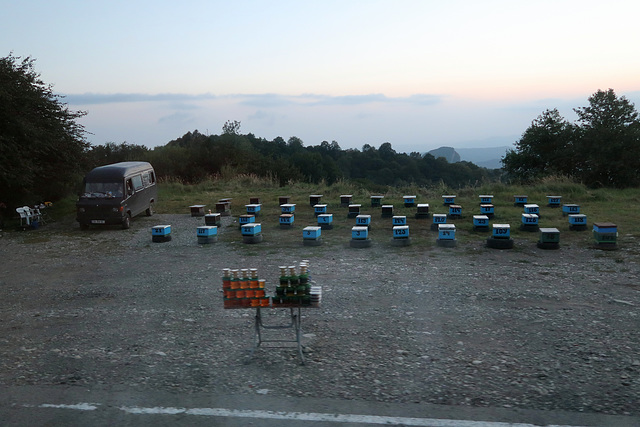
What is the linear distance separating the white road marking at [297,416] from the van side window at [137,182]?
48.6 feet

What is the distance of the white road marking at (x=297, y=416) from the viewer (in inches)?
191

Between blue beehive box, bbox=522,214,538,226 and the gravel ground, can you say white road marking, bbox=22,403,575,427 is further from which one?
blue beehive box, bbox=522,214,538,226

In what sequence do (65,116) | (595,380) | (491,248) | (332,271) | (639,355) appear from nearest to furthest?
(595,380) < (639,355) < (332,271) < (491,248) < (65,116)

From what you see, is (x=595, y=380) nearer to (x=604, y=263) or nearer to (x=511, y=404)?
(x=511, y=404)

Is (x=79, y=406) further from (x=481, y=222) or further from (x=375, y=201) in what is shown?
(x=375, y=201)

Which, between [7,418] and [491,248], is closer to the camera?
[7,418]

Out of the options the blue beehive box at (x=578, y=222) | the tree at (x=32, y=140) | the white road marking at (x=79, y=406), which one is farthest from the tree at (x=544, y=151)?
the white road marking at (x=79, y=406)

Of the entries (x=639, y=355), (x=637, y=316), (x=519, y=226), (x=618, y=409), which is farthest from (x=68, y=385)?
(x=519, y=226)

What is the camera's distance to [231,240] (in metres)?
15.5

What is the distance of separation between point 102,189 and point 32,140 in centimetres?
313

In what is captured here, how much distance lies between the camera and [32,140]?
1859 cm

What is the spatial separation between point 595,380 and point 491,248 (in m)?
7.65

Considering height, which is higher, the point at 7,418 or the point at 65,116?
the point at 65,116

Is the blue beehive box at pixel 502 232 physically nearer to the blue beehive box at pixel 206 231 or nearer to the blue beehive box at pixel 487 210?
the blue beehive box at pixel 487 210
